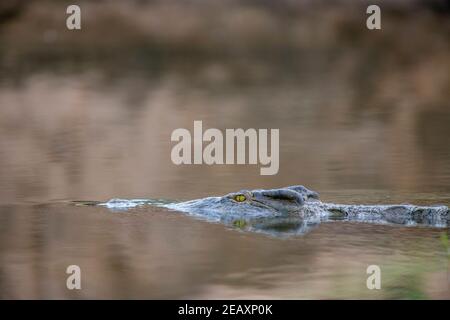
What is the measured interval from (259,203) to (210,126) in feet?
24.7

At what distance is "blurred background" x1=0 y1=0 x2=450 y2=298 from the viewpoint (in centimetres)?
963

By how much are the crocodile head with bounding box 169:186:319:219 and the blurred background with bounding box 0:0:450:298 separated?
0.62 m

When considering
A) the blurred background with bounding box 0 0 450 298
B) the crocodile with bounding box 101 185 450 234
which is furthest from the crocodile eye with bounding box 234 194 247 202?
the blurred background with bounding box 0 0 450 298

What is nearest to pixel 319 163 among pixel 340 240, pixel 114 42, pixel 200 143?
pixel 200 143

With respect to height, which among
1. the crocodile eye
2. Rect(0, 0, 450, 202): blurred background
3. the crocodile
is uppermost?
Rect(0, 0, 450, 202): blurred background

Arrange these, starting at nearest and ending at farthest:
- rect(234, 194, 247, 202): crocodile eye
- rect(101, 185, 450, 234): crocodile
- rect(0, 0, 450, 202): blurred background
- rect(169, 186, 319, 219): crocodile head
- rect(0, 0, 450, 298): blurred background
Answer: rect(0, 0, 450, 298): blurred background
rect(101, 185, 450, 234): crocodile
rect(169, 186, 319, 219): crocodile head
rect(234, 194, 247, 202): crocodile eye
rect(0, 0, 450, 202): blurred background

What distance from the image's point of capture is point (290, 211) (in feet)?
37.9

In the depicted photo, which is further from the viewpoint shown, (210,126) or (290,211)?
(210,126)

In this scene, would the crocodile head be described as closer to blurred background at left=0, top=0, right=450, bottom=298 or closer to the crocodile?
the crocodile

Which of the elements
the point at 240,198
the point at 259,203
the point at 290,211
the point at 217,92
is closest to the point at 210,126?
the point at 217,92

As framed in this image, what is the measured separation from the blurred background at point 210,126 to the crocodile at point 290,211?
0.38 metres

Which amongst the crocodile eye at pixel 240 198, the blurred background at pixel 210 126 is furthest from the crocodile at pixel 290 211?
the blurred background at pixel 210 126

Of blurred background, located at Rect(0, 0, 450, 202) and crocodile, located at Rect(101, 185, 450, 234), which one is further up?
blurred background, located at Rect(0, 0, 450, 202)

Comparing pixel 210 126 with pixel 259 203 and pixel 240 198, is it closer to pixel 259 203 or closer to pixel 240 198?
pixel 240 198
